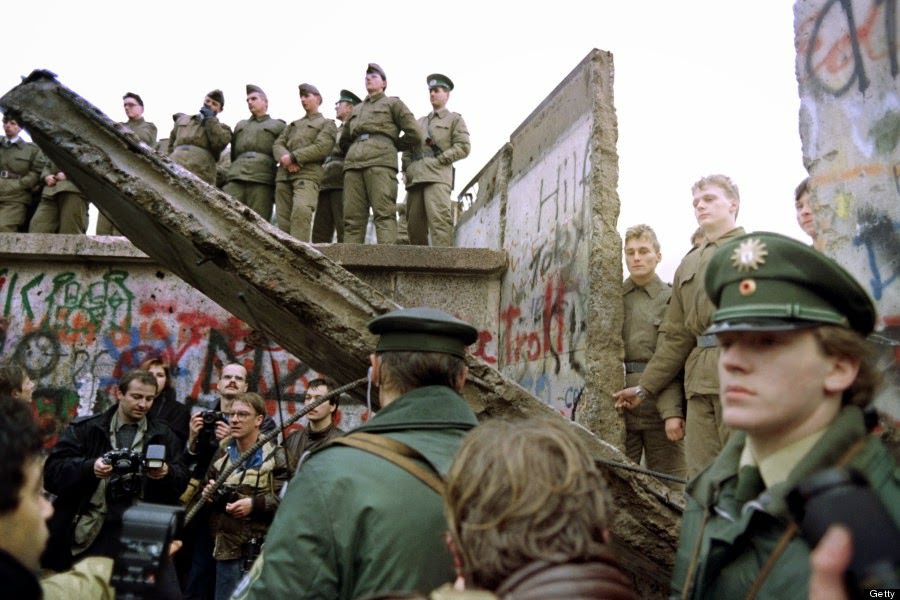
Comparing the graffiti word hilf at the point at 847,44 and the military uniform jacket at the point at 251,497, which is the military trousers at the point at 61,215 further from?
the graffiti word hilf at the point at 847,44

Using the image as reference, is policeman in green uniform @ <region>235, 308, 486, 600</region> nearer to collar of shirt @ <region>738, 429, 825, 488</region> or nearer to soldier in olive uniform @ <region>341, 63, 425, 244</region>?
collar of shirt @ <region>738, 429, 825, 488</region>

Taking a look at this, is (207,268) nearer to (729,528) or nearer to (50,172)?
(729,528)

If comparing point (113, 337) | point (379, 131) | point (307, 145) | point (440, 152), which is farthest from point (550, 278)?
point (113, 337)

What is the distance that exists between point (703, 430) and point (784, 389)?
2.66 metres

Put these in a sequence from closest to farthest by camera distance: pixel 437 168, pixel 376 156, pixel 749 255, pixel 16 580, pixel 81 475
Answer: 1. pixel 16 580
2. pixel 749 255
3. pixel 81 475
4. pixel 376 156
5. pixel 437 168

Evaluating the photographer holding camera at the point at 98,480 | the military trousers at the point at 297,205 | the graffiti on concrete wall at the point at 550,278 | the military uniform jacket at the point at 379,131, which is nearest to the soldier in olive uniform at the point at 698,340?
the graffiti on concrete wall at the point at 550,278

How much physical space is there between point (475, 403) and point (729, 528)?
1737mm

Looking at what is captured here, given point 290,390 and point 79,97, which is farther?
point 290,390

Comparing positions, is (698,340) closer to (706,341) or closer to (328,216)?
(706,341)

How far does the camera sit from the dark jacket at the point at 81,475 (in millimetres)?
3700

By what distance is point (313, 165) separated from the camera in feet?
27.6

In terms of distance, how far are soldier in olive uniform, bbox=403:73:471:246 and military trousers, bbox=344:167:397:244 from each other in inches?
14.8

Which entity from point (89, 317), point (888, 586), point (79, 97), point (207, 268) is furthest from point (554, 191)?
point (888, 586)

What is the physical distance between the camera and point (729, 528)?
148cm
